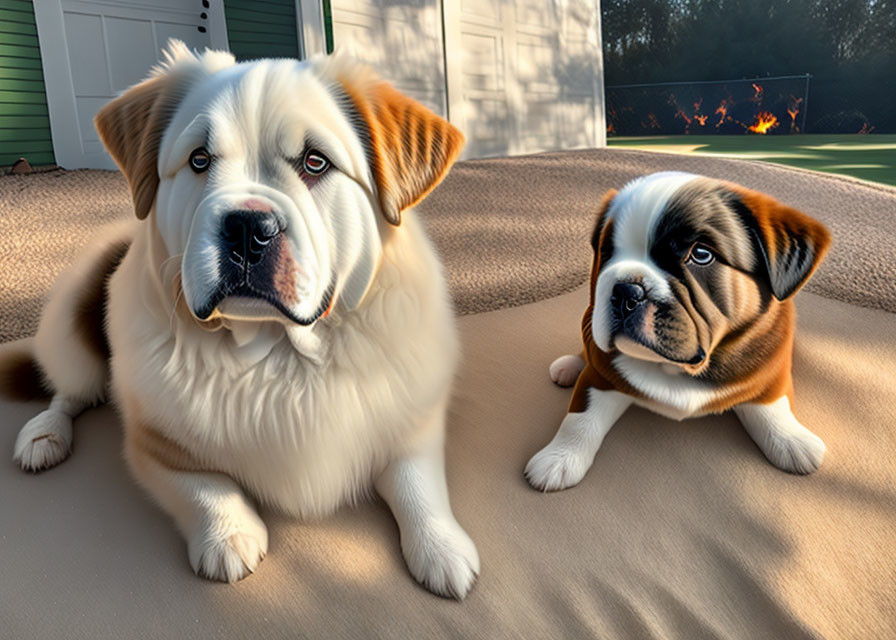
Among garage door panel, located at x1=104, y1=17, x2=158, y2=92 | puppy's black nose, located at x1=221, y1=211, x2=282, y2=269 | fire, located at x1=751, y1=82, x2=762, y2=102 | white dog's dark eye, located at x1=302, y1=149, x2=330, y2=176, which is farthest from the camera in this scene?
fire, located at x1=751, y1=82, x2=762, y2=102

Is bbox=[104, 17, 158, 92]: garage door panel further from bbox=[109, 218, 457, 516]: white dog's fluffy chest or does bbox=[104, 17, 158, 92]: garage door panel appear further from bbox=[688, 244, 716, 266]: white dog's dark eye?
bbox=[688, 244, 716, 266]: white dog's dark eye

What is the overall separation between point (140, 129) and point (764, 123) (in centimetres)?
1033

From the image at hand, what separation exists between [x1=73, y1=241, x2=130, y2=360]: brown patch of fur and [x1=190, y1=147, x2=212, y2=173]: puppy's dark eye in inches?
27.5

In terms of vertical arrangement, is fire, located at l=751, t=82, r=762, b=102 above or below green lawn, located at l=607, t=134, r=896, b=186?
above

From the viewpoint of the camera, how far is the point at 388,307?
118 cm

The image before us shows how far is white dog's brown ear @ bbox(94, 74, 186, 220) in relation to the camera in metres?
1.08

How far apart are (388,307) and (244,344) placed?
26cm

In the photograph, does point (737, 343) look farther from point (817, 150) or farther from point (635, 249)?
point (817, 150)

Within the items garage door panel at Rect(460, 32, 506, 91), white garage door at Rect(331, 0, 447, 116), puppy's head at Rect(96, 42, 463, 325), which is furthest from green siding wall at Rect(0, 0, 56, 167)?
puppy's head at Rect(96, 42, 463, 325)

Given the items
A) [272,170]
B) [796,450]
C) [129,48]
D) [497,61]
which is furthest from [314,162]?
[497,61]

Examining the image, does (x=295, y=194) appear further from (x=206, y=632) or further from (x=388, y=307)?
(x=206, y=632)

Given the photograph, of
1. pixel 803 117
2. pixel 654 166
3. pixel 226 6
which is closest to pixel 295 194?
pixel 654 166

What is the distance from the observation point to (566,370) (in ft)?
5.50

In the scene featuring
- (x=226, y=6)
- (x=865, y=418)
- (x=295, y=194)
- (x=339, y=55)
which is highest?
(x=226, y=6)
